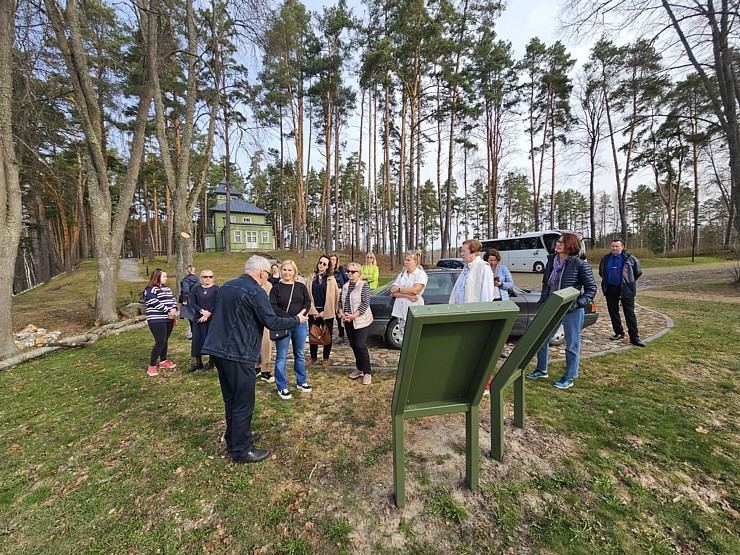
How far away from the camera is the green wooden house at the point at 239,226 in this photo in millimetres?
36219

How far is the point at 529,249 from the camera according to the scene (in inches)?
862

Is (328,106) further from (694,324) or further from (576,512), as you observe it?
(576,512)

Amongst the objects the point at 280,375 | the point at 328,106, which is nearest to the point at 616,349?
the point at 280,375

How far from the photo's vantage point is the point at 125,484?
2.41 meters

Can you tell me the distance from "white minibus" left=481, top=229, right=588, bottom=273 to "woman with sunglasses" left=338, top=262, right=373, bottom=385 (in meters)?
17.6

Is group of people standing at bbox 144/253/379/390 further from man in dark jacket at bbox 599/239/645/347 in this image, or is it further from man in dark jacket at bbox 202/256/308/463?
man in dark jacket at bbox 599/239/645/347

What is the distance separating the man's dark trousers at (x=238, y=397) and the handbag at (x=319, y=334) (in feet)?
6.68

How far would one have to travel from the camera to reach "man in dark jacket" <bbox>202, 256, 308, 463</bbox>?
2.46 metres

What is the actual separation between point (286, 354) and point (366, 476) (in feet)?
5.89

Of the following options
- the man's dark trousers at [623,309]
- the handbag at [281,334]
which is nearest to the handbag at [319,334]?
the handbag at [281,334]

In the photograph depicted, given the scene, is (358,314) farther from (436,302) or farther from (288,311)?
(436,302)

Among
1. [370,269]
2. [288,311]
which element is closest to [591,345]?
[370,269]

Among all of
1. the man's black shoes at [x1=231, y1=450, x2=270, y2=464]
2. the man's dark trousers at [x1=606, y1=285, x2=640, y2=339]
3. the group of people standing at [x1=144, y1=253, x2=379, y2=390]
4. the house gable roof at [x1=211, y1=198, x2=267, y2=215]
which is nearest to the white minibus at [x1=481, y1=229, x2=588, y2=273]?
the man's dark trousers at [x1=606, y1=285, x2=640, y2=339]

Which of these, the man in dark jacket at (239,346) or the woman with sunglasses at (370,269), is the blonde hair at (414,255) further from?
the woman with sunglasses at (370,269)
